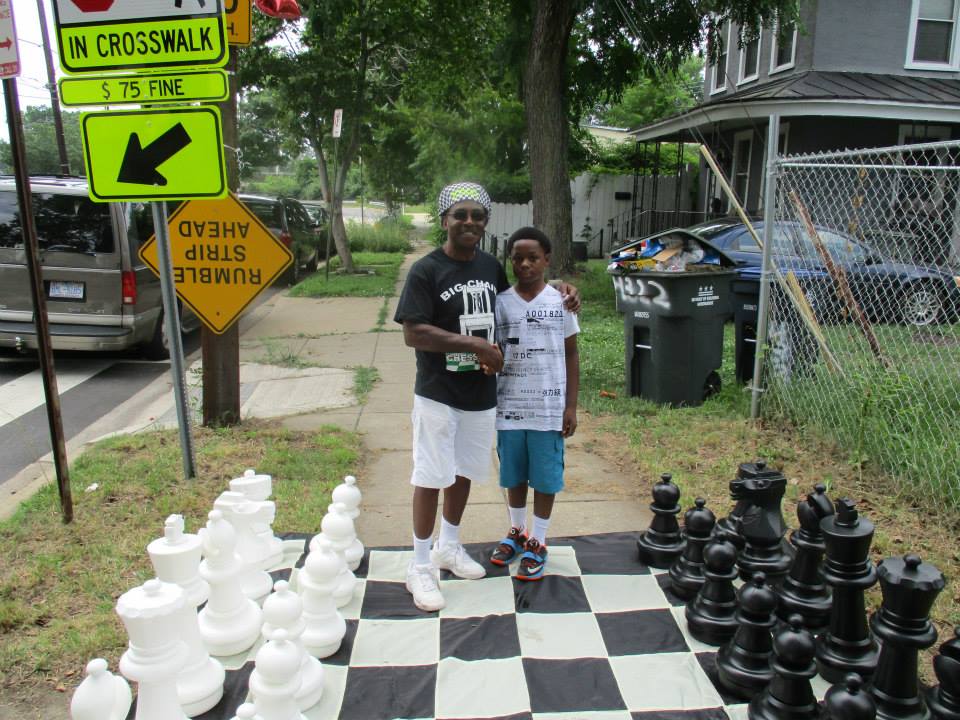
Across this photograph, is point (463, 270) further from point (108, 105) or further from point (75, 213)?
point (75, 213)

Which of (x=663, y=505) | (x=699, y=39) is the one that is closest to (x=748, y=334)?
(x=663, y=505)

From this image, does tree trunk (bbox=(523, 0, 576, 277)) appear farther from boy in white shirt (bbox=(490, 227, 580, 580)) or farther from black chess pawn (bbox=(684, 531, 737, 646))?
black chess pawn (bbox=(684, 531, 737, 646))

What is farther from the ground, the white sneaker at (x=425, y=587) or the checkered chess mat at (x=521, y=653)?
the white sneaker at (x=425, y=587)

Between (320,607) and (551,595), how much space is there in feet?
3.32

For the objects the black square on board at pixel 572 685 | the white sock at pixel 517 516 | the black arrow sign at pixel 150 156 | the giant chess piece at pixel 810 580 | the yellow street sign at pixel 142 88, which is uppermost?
the yellow street sign at pixel 142 88

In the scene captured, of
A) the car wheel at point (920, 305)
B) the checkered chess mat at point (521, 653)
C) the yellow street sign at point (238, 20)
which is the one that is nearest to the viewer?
the checkered chess mat at point (521, 653)

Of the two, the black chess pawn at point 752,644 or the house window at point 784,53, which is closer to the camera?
the black chess pawn at point 752,644

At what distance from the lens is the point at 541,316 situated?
3406 millimetres

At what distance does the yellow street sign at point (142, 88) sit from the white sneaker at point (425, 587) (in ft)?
8.09

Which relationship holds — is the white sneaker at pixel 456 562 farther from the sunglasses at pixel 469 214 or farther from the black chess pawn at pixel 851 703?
the black chess pawn at pixel 851 703

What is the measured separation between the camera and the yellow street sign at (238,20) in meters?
5.19

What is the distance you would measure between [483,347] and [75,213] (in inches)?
257

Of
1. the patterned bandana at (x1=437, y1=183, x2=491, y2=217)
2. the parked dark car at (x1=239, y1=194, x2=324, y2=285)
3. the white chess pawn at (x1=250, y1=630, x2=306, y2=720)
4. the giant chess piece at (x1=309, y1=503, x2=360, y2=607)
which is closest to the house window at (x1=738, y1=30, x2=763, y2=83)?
the parked dark car at (x1=239, y1=194, x2=324, y2=285)

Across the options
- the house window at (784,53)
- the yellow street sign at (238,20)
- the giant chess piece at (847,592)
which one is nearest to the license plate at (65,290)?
the yellow street sign at (238,20)
